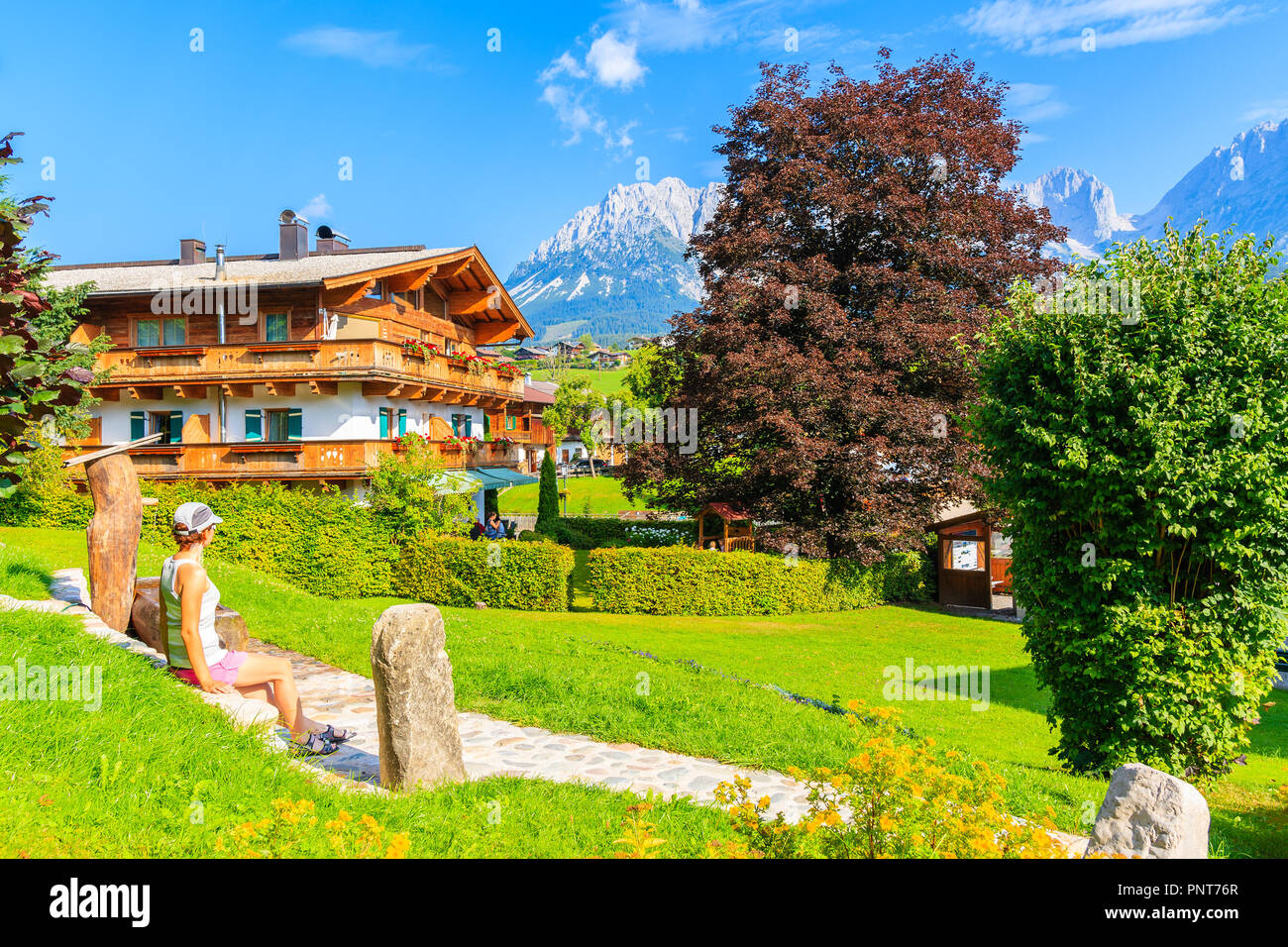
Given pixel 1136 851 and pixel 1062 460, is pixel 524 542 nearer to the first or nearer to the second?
pixel 1062 460

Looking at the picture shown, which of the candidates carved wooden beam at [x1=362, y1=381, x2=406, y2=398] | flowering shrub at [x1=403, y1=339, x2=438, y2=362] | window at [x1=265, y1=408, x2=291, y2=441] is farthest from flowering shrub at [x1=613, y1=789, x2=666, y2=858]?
window at [x1=265, y1=408, x2=291, y2=441]

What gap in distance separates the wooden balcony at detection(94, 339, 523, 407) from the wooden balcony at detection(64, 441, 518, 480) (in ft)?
7.94

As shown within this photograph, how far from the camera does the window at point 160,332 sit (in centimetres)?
3121

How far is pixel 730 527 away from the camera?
100ft

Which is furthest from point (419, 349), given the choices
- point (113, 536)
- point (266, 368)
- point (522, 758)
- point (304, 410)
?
point (522, 758)

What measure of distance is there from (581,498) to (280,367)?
42.8 meters

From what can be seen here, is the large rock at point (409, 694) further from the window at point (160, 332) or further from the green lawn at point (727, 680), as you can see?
the window at point (160, 332)

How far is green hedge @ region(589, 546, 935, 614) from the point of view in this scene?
25.1 meters

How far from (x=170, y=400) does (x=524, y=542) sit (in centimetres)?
1645

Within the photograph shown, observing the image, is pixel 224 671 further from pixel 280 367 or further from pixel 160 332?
pixel 160 332

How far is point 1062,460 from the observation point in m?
9.78

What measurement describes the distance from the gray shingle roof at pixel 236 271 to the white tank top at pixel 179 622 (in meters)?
23.1

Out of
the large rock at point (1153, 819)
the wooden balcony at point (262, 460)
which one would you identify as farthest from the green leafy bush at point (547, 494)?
the large rock at point (1153, 819)
